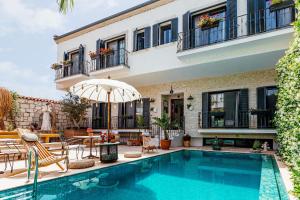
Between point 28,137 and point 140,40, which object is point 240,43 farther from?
point 28,137

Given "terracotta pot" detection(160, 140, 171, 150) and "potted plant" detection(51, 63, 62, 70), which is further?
"potted plant" detection(51, 63, 62, 70)

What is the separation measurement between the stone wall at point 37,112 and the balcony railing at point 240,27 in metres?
9.47

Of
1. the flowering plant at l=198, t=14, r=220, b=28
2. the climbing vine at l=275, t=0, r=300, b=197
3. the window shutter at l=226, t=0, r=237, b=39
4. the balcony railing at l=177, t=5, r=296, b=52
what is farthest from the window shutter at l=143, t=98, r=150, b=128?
the climbing vine at l=275, t=0, r=300, b=197

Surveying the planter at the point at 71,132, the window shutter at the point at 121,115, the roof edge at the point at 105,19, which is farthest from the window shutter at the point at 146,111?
the roof edge at the point at 105,19

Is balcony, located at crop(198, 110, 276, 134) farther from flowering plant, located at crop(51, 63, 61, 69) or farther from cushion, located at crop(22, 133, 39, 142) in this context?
flowering plant, located at crop(51, 63, 61, 69)

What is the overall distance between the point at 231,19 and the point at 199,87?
14.6ft

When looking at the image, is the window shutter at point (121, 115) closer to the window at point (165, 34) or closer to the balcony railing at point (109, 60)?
the balcony railing at point (109, 60)

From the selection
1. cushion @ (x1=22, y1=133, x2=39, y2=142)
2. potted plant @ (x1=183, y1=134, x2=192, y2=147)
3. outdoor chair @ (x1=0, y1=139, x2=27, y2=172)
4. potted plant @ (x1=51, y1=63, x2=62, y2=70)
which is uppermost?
potted plant @ (x1=51, y1=63, x2=62, y2=70)

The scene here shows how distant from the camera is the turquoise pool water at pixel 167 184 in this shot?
396 centimetres

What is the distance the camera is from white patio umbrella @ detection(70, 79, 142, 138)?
6.92m

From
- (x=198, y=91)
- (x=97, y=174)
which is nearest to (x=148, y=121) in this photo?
(x=198, y=91)

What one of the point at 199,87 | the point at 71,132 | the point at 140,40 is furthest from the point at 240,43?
the point at 71,132

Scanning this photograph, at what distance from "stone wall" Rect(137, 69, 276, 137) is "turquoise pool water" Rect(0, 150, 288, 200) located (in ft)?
19.1

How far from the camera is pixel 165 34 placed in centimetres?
1267
